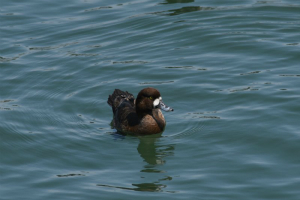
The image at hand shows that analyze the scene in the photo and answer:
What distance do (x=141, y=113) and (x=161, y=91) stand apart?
1326 mm

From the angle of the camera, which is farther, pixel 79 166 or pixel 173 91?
pixel 173 91

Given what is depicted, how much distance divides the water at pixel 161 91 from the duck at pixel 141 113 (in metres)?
0.22

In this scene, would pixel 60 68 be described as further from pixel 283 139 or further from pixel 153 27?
pixel 283 139

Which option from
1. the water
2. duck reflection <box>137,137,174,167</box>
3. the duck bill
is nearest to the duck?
the duck bill

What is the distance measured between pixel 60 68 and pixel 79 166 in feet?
17.4

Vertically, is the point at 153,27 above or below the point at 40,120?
above

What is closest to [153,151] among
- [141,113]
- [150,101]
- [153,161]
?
[153,161]

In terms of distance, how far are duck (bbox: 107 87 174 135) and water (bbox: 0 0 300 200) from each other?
0.73 ft

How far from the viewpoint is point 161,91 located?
51.4ft

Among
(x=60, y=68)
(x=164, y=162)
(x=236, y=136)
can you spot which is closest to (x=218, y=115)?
(x=236, y=136)

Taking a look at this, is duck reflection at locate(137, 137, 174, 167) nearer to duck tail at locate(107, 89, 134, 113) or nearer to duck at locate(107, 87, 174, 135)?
duck at locate(107, 87, 174, 135)

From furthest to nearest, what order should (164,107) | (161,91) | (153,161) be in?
(161,91) → (164,107) → (153,161)

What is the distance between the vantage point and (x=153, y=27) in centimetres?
1962

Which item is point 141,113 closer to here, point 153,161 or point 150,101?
point 150,101
